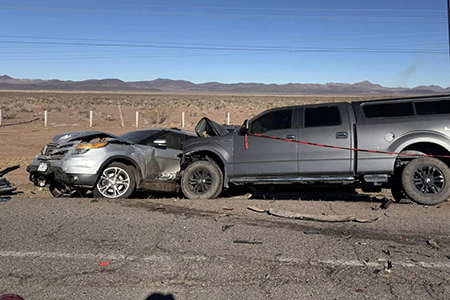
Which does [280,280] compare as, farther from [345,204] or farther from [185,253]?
[345,204]

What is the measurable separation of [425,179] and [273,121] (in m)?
2.90

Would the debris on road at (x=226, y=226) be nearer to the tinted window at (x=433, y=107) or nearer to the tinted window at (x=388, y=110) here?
the tinted window at (x=388, y=110)

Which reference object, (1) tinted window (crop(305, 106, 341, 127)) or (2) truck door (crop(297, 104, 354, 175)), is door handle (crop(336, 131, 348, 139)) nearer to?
(2) truck door (crop(297, 104, 354, 175))

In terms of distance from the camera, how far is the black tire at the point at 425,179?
8094 millimetres

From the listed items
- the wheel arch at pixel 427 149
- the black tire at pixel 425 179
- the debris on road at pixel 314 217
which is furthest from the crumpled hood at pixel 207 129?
the black tire at pixel 425 179

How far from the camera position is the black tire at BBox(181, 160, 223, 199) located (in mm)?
9234

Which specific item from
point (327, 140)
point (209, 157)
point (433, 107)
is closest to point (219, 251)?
point (327, 140)

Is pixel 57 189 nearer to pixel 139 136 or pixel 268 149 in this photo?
pixel 139 136

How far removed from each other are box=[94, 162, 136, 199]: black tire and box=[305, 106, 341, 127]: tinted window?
3711 mm

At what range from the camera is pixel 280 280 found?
470 centimetres

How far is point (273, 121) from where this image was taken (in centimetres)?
917

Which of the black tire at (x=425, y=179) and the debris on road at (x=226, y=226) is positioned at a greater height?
the black tire at (x=425, y=179)

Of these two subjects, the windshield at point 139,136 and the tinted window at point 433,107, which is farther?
the windshield at point 139,136

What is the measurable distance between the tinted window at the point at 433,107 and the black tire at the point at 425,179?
807 mm
